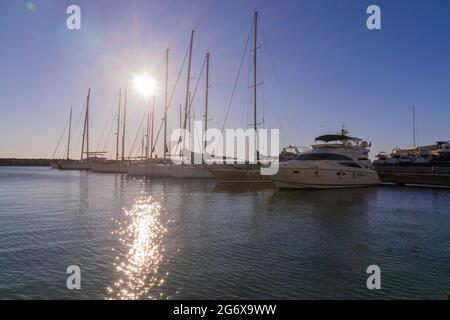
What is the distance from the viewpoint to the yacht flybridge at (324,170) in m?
37.3

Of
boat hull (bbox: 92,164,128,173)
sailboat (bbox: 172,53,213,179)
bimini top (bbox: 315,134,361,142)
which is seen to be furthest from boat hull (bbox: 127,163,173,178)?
bimini top (bbox: 315,134,361,142)

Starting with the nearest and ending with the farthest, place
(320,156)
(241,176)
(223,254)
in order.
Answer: (223,254) → (320,156) → (241,176)

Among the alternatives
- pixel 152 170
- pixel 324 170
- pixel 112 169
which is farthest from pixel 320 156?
pixel 112 169

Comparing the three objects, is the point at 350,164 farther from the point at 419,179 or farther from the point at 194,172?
the point at 194,172

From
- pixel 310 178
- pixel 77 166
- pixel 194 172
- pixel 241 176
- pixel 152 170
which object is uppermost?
pixel 77 166

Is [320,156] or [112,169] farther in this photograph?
[112,169]

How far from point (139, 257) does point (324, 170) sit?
30.0 metres

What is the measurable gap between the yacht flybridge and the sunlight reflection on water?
2072cm

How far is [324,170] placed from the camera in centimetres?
3797

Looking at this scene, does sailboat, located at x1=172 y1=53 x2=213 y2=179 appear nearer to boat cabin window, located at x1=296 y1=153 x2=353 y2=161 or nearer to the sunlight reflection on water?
boat cabin window, located at x1=296 y1=153 x2=353 y2=161
